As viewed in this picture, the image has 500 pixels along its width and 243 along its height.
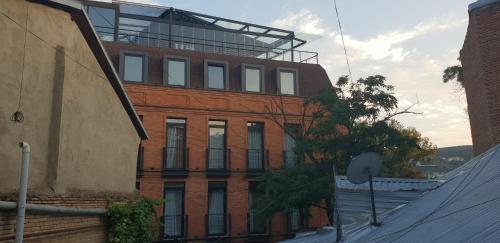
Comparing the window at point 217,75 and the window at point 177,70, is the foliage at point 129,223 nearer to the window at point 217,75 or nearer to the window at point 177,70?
the window at point 177,70

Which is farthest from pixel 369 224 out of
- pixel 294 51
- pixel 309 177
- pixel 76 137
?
pixel 294 51

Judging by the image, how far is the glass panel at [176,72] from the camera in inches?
872

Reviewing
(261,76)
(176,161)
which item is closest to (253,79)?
(261,76)

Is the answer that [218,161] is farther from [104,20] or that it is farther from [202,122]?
[104,20]

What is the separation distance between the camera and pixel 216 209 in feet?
71.9

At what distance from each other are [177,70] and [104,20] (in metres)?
A: 4.69

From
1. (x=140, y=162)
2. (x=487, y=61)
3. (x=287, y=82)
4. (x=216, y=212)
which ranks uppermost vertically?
(x=287, y=82)

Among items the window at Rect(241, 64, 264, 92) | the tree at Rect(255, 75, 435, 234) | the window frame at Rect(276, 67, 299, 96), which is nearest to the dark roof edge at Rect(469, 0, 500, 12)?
the tree at Rect(255, 75, 435, 234)

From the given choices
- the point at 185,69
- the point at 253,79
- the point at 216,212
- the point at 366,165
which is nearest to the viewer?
the point at 366,165

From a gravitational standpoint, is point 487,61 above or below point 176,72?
below

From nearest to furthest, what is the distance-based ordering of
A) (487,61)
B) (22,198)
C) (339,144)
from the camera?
1. (22,198)
2. (487,61)
3. (339,144)

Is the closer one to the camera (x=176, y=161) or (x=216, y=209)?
(x=176, y=161)

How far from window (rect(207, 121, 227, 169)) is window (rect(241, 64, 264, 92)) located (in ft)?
8.22

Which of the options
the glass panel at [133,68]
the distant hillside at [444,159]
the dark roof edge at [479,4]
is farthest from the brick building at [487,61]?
the distant hillside at [444,159]
